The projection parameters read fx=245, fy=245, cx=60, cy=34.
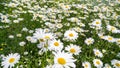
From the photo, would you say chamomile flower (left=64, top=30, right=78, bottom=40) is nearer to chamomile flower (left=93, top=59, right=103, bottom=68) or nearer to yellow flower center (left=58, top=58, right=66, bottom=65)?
Result: chamomile flower (left=93, top=59, right=103, bottom=68)

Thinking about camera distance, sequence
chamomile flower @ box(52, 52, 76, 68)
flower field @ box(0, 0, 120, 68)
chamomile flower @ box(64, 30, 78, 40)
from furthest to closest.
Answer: flower field @ box(0, 0, 120, 68)
chamomile flower @ box(64, 30, 78, 40)
chamomile flower @ box(52, 52, 76, 68)

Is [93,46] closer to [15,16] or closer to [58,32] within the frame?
[58,32]

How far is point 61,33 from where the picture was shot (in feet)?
14.7

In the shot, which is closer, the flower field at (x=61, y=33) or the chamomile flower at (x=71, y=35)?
the chamomile flower at (x=71, y=35)

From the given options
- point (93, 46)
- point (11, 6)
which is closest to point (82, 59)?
point (93, 46)

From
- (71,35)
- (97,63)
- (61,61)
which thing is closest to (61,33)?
(97,63)

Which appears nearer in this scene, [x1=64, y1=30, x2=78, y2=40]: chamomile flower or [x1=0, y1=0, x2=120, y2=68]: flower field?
[x1=64, y1=30, x2=78, y2=40]: chamomile flower

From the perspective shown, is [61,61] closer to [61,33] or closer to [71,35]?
[71,35]

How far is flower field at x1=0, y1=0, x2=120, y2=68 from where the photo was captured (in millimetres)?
3435

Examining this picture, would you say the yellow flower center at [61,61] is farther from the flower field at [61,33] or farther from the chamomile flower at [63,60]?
the flower field at [61,33]

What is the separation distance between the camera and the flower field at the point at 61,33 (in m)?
3.43

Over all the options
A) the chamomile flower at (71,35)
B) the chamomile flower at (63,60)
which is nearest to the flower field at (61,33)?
the chamomile flower at (71,35)

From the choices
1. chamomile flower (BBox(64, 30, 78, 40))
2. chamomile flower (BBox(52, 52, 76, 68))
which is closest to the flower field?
chamomile flower (BBox(64, 30, 78, 40))

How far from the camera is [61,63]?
1.84 metres
